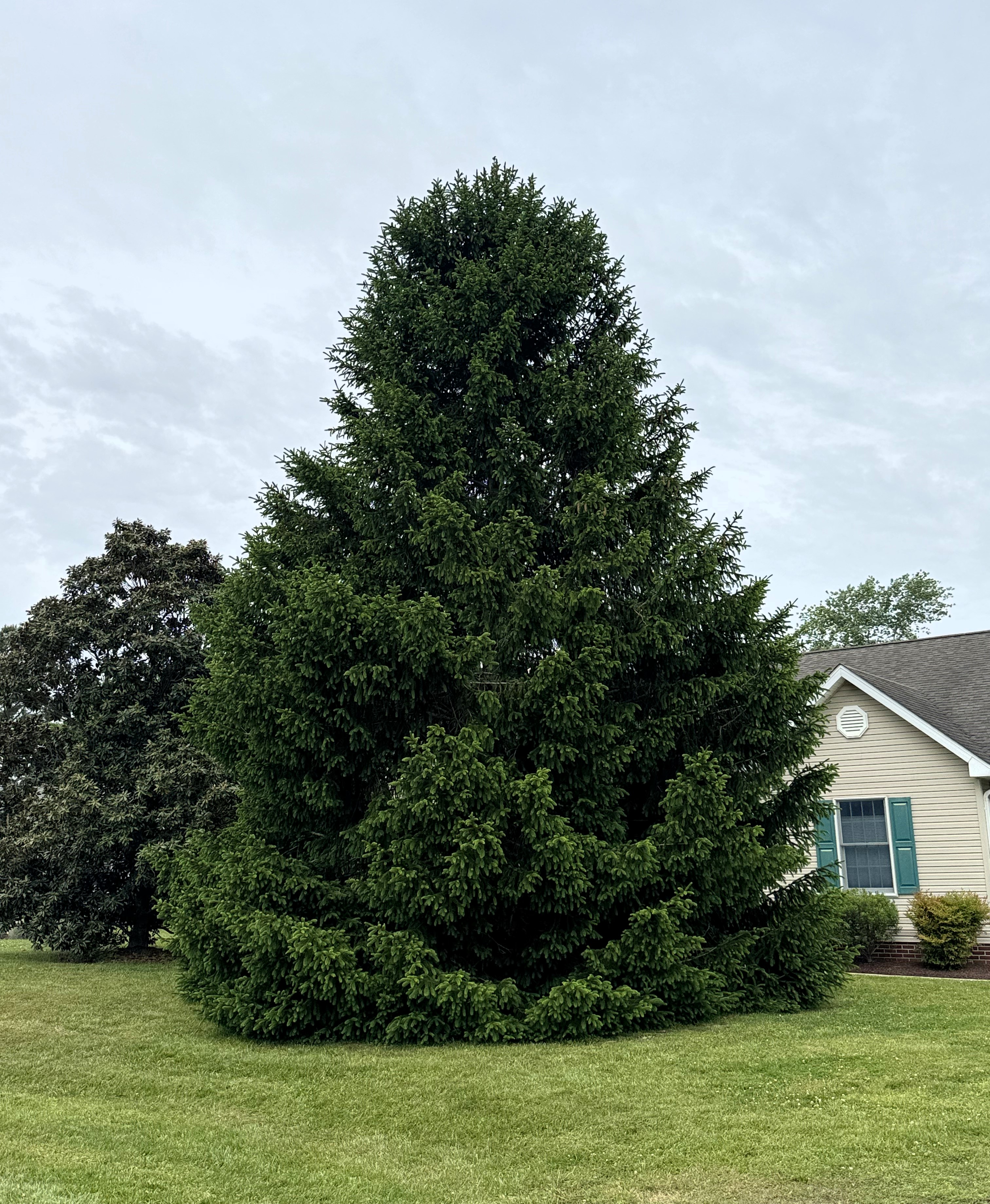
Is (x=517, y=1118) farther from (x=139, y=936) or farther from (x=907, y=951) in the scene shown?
(x=139, y=936)

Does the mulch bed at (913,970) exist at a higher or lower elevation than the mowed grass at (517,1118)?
higher

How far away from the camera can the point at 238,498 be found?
488 inches

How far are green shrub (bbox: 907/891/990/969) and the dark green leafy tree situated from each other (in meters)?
3.82

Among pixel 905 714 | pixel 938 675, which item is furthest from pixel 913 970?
pixel 938 675

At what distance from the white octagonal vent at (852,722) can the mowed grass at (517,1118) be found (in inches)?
263

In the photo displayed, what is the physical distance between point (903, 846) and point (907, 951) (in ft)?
5.34

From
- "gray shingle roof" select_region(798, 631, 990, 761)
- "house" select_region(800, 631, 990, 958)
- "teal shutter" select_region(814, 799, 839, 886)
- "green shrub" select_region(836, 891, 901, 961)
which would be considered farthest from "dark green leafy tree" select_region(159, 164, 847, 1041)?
"gray shingle roof" select_region(798, 631, 990, 761)

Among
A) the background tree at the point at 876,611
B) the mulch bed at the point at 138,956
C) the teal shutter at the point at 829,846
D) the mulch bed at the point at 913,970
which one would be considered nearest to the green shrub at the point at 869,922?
the mulch bed at the point at 913,970

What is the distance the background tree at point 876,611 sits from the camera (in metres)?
44.2

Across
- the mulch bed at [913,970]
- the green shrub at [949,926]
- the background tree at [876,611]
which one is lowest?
the mulch bed at [913,970]

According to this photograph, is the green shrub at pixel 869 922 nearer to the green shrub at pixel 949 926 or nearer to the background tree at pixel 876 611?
the green shrub at pixel 949 926

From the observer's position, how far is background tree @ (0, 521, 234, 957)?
17.8 m

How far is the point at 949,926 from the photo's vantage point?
1384 cm

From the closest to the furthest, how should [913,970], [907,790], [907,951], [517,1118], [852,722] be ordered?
[517,1118], [913,970], [907,951], [907,790], [852,722]
